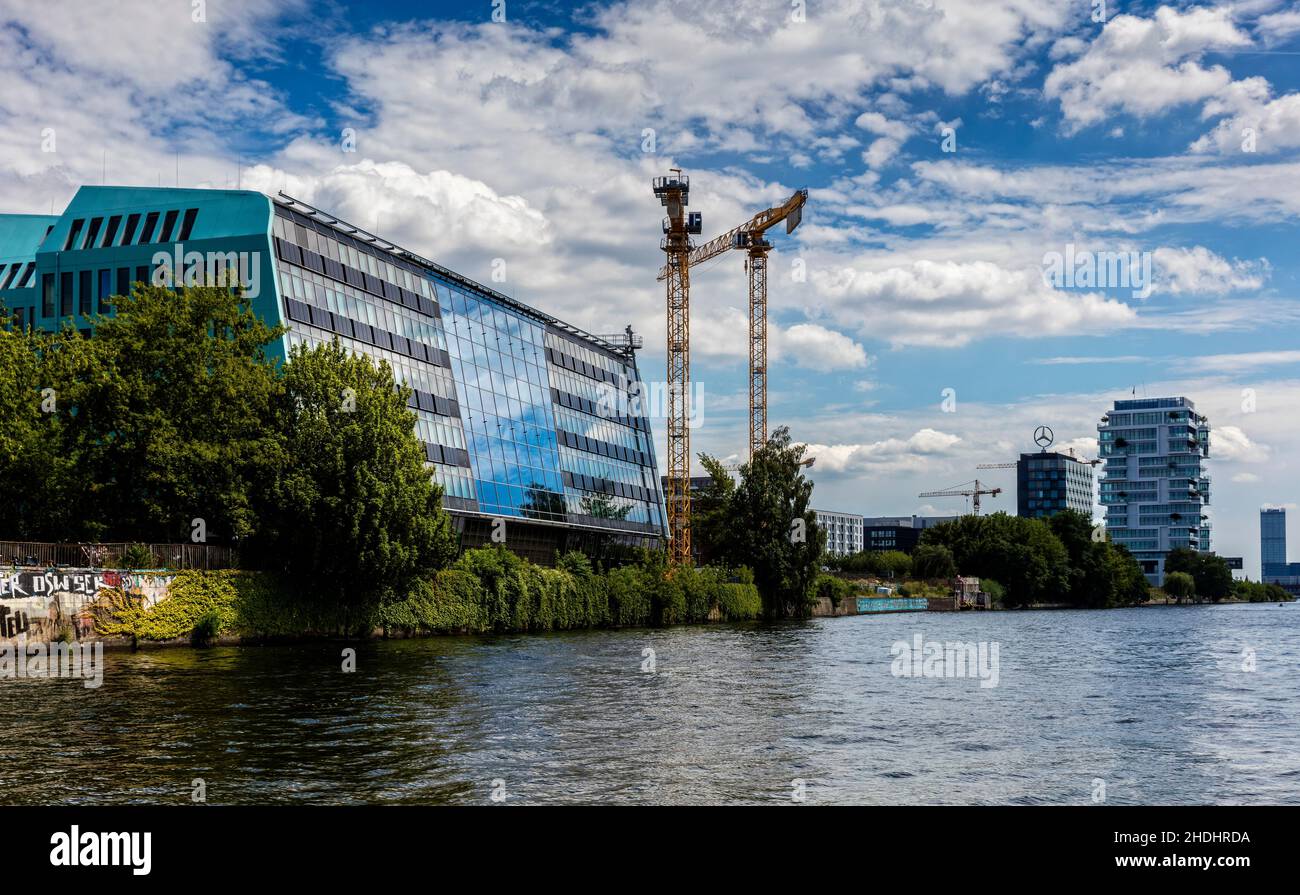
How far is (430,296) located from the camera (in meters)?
93.6

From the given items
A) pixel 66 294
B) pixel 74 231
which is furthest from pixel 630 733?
pixel 74 231

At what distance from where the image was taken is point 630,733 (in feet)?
87.9

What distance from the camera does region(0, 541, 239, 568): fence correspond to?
155ft

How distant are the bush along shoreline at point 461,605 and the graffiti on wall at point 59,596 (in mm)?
692

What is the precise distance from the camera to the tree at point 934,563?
624ft

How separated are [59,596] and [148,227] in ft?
128

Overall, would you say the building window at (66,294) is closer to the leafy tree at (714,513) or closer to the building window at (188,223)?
the building window at (188,223)

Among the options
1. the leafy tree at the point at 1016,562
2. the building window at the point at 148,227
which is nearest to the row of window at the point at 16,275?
the building window at the point at 148,227

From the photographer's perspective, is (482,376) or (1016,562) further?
(1016,562)

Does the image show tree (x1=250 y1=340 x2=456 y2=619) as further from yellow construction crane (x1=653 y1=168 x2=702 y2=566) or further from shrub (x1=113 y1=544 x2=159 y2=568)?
yellow construction crane (x1=653 y1=168 x2=702 y2=566)

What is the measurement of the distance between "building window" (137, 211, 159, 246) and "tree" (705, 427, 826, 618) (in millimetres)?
58473

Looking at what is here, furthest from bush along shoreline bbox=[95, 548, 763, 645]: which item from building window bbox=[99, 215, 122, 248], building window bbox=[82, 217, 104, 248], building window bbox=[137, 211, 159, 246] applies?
building window bbox=[82, 217, 104, 248]

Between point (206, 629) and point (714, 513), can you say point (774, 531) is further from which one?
point (206, 629)
